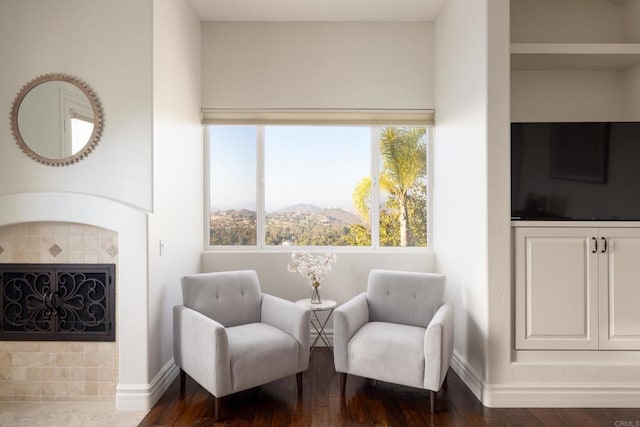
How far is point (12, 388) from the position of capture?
2.65 metres

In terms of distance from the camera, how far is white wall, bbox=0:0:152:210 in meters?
2.63

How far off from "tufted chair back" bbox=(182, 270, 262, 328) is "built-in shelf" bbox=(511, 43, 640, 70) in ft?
8.10

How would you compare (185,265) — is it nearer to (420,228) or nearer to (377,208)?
(377,208)

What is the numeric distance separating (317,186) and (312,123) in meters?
0.58

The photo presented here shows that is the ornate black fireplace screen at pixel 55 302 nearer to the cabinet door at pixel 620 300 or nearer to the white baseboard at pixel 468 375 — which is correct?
the white baseboard at pixel 468 375

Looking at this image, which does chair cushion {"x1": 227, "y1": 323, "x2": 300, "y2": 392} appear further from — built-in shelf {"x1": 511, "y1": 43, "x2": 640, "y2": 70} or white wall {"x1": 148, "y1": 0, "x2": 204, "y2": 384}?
built-in shelf {"x1": 511, "y1": 43, "x2": 640, "y2": 70}

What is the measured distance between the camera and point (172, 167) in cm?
302

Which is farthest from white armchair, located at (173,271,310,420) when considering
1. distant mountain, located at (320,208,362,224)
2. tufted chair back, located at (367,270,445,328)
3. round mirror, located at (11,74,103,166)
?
round mirror, located at (11,74,103,166)

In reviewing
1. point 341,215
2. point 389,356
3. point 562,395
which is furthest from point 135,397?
point 562,395

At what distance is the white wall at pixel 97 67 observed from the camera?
2.63 m

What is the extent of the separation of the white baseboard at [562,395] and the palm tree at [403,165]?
1532 millimetres

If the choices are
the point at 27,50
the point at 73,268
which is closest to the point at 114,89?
the point at 27,50

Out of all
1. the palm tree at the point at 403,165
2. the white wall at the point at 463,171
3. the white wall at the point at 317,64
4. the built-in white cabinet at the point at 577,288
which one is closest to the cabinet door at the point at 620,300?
the built-in white cabinet at the point at 577,288

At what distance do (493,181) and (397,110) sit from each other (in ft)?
4.50
